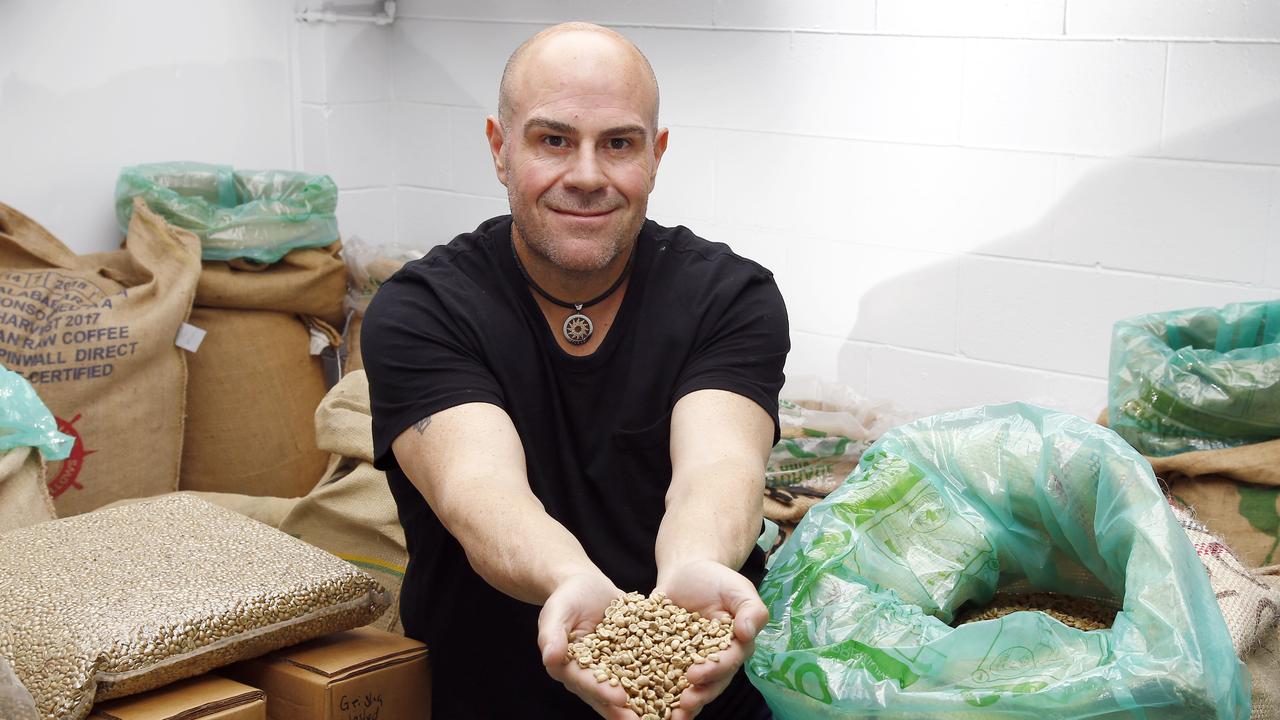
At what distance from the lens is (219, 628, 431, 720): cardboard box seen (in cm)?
162

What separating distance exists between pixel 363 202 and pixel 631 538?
2298 millimetres

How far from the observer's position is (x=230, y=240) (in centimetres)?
308

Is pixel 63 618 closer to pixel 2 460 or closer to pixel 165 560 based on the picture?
pixel 165 560

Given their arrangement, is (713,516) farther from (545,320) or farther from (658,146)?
(658,146)

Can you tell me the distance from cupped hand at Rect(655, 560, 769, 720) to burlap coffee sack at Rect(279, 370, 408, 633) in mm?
1088

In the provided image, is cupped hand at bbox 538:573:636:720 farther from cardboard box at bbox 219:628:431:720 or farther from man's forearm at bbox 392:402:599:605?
cardboard box at bbox 219:628:431:720

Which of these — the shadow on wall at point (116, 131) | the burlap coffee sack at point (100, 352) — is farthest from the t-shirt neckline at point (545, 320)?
the shadow on wall at point (116, 131)

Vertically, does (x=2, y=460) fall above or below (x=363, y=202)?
below

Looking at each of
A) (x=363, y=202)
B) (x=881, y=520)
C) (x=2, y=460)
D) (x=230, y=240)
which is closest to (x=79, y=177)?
(x=230, y=240)

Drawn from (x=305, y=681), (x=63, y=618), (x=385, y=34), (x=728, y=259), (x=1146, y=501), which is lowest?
(x=305, y=681)

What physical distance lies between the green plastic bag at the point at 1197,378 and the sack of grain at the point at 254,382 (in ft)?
6.16

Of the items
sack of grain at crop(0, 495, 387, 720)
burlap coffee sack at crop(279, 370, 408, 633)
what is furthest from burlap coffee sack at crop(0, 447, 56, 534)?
burlap coffee sack at crop(279, 370, 408, 633)

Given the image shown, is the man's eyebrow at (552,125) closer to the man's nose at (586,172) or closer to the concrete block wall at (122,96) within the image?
the man's nose at (586,172)

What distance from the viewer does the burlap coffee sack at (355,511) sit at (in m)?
2.35
